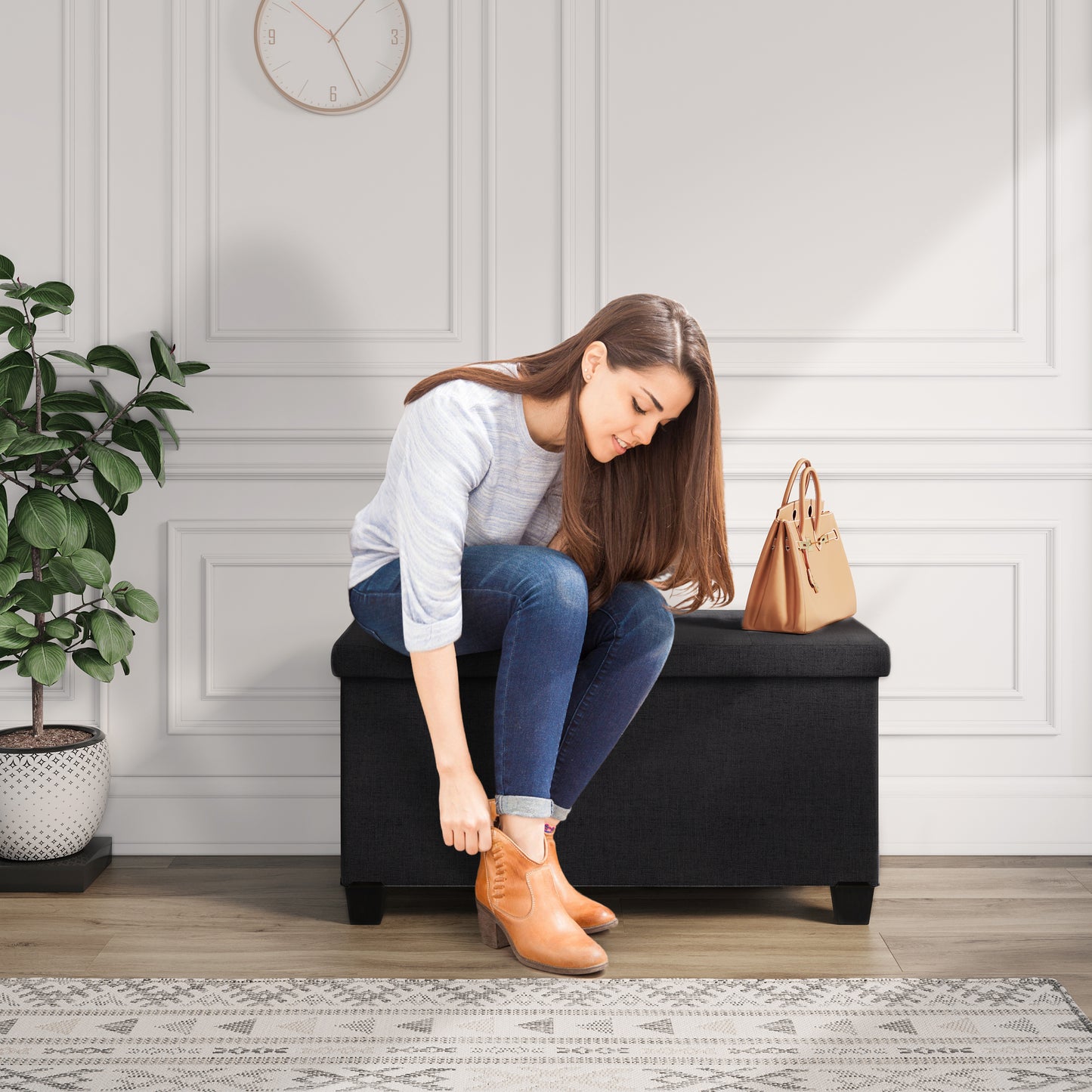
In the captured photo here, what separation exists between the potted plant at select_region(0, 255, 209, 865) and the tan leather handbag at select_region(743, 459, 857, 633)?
3.51 ft

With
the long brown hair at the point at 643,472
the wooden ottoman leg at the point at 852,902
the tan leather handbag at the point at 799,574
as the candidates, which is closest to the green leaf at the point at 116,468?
the long brown hair at the point at 643,472

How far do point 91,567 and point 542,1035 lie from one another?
1.08 m

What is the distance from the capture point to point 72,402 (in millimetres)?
2000

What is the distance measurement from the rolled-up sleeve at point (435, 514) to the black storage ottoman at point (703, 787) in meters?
0.29

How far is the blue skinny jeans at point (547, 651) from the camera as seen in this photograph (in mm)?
1477

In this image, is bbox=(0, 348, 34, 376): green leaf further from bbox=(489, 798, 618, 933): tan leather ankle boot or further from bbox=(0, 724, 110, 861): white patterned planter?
bbox=(489, 798, 618, 933): tan leather ankle boot

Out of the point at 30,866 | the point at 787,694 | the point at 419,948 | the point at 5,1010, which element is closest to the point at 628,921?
the point at 419,948

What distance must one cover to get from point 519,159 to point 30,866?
1.60 meters

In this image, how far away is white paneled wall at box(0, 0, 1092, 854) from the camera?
6.91 ft

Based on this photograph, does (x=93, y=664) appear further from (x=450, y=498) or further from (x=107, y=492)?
(x=450, y=498)

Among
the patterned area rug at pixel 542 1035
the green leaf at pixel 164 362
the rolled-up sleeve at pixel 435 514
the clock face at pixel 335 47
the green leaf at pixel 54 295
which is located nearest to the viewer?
the patterned area rug at pixel 542 1035

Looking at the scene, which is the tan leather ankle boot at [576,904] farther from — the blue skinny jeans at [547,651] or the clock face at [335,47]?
the clock face at [335,47]

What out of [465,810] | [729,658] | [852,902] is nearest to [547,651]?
[465,810]

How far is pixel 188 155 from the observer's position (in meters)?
2.11
